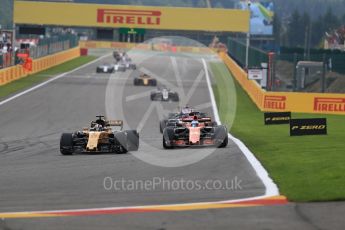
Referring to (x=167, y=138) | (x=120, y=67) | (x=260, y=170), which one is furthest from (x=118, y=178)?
(x=120, y=67)

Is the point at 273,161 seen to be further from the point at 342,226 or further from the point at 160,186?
the point at 342,226

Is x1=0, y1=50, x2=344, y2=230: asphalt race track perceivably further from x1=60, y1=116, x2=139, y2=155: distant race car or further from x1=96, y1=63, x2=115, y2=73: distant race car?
x1=96, y1=63, x2=115, y2=73: distant race car

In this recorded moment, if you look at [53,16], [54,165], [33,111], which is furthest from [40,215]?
[53,16]

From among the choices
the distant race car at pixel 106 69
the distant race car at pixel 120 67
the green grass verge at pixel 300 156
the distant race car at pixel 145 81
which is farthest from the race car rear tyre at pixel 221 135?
the distant race car at pixel 120 67

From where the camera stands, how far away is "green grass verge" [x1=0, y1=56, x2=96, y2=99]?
43.6m

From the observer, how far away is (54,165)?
1614cm

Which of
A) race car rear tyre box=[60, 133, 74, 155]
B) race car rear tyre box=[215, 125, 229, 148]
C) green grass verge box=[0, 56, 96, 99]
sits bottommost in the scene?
green grass verge box=[0, 56, 96, 99]

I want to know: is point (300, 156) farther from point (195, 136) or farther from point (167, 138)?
point (167, 138)

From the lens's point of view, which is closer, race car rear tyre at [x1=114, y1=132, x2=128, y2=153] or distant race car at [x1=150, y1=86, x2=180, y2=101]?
race car rear tyre at [x1=114, y1=132, x2=128, y2=153]

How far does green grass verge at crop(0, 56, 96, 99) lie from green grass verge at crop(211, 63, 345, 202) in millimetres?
15147

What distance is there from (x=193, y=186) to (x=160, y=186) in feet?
1.69

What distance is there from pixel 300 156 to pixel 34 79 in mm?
38706

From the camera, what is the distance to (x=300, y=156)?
54.5 feet

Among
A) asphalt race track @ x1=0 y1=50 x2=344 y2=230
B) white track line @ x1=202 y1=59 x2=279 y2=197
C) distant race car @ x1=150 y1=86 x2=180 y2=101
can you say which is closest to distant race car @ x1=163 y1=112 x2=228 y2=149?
asphalt race track @ x1=0 y1=50 x2=344 y2=230
